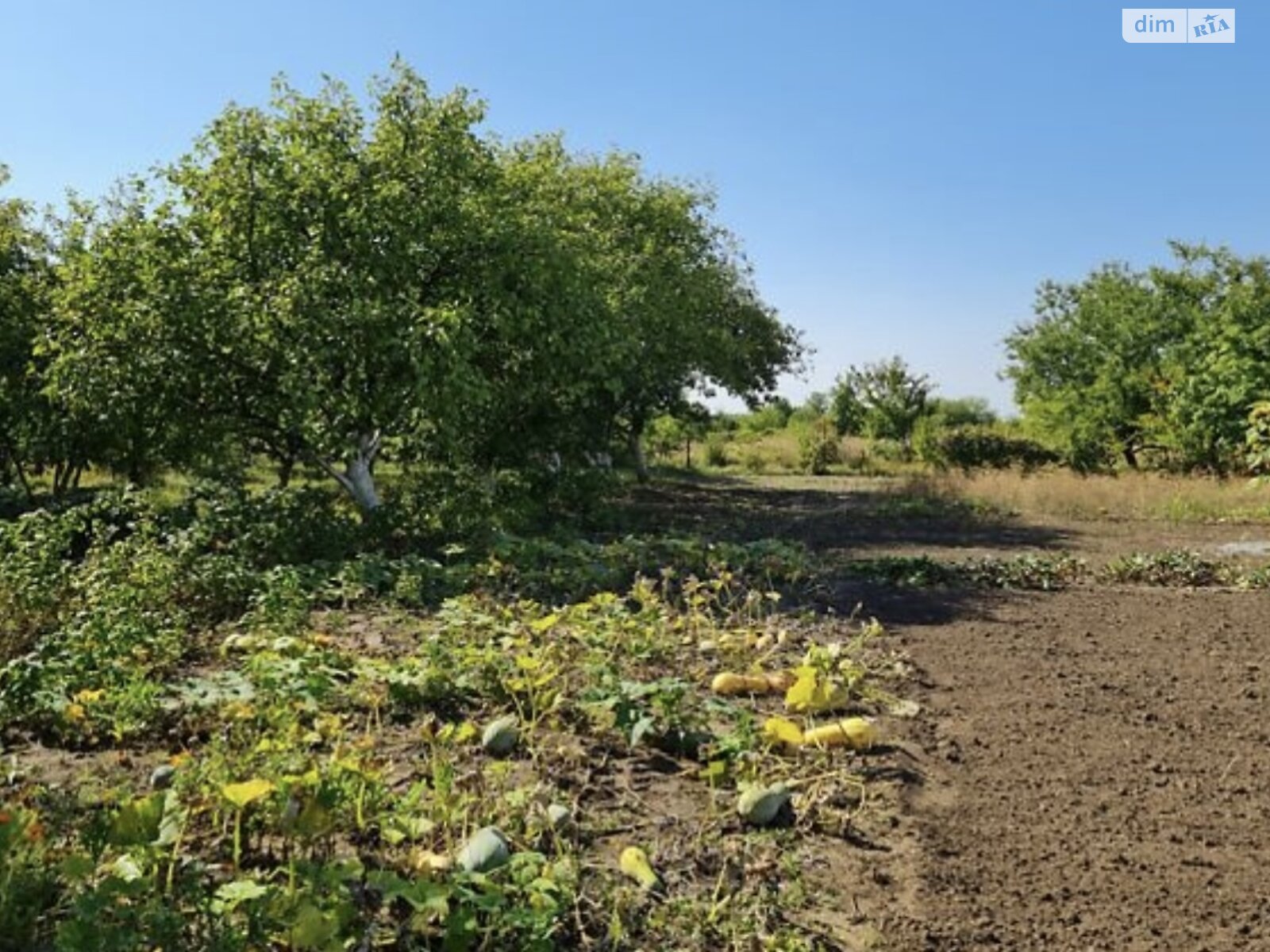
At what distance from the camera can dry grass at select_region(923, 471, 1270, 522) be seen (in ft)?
48.7

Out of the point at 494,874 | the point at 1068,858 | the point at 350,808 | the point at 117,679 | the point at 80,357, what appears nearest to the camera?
the point at 494,874

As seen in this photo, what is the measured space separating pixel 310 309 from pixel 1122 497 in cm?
1286

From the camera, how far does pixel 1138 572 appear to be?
8367 millimetres

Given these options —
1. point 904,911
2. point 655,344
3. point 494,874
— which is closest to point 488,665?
point 494,874

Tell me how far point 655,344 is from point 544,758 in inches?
612

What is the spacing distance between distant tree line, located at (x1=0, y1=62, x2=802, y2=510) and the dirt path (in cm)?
568

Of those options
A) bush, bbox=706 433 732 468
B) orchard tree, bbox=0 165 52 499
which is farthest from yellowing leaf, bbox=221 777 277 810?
bush, bbox=706 433 732 468

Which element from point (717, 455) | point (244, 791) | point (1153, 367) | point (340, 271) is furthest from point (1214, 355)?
point (244, 791)

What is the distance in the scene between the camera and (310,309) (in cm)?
897

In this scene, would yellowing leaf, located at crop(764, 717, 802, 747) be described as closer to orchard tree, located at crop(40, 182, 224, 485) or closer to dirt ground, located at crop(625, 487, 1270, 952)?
dirt ground, located at crop(625, 487, 1270, 952)

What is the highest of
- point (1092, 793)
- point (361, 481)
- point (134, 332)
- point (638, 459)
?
point (134, 332)

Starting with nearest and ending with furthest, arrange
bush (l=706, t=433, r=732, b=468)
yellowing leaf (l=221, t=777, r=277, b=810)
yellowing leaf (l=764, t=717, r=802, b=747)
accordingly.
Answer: yellowing leaf (l=221, t=777, r=277, b=810)
yellowing leaf (l=764, t=717, r=802, b=747)
bush (l=706, t=433, r=732, b=468)

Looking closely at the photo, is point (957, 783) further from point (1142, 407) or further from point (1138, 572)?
point (1142, 407)

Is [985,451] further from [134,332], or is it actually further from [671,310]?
[134,332]
